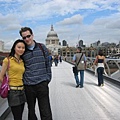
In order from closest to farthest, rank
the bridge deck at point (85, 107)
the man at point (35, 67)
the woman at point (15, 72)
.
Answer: the woman at point (15, 72), the man at point (35, 67), the bridge deck at point (85, 107)

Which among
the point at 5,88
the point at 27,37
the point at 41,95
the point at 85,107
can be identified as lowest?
the point at 85,107

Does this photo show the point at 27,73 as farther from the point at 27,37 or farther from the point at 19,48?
the point at 27,37

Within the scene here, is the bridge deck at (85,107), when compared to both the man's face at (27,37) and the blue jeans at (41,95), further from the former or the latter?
the man's face at (27,37)

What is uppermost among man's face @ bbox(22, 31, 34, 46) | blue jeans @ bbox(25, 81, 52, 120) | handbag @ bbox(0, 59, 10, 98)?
man's face @ bbox(22, 31, 34, 46)

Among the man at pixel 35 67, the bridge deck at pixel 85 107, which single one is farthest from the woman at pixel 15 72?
the bridge deck at pixel 85 107

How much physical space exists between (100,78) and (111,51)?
115807 millimetres

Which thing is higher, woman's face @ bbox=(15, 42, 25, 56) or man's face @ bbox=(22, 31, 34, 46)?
man's face @ bbox=(22, 31, 34, 46)

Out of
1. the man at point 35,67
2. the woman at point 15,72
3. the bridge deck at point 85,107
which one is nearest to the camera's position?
the woman at point 15,72

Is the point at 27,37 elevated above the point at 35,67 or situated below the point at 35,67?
above

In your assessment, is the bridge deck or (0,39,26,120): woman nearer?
(0,39,26,120): woman

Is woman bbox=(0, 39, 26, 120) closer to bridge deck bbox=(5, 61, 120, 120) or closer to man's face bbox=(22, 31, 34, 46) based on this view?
man's face bbox=(22, 31, 34, 46)

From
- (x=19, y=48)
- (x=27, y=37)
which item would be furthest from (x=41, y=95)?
(x=27, y=37)

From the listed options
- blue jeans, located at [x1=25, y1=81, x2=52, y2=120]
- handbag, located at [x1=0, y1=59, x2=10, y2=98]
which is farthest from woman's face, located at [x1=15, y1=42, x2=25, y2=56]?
blue jeans, located at [x1=25, y1=81, x2=52, y2=120]

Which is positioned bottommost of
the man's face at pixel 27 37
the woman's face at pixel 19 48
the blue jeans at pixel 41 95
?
the blue jeans at pixel 41 95
